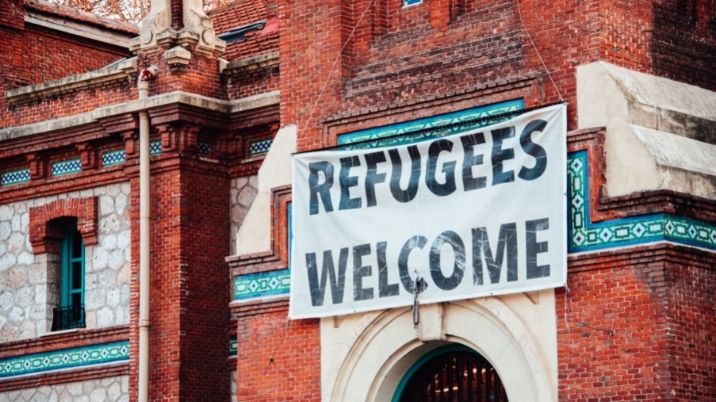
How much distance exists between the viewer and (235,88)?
29.0 m

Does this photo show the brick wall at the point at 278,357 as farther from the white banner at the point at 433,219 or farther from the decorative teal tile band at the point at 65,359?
the decorative teal tile band at the point at 65,359

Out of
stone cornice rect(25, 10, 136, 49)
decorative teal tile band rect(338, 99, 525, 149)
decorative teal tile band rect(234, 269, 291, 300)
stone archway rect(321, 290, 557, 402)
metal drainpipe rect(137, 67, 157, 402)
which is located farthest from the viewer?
stone cornice rect(25, 10, 136, 49)

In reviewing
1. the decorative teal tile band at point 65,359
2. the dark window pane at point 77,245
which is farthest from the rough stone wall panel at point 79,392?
the dark window pane at point 77,245

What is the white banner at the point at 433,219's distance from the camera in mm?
22531

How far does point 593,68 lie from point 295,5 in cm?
467

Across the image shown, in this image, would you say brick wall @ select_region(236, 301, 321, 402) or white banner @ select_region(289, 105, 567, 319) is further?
brick wall @ select_region(236, 301, 321, 402)

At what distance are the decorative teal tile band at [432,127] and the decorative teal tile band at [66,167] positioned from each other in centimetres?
634

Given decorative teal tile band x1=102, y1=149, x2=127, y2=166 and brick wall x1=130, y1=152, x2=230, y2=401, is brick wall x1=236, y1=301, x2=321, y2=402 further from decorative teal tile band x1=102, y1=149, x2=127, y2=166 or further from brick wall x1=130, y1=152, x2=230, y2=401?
decorative teal tile band x1=102, y1=149, x2=127, y2=166

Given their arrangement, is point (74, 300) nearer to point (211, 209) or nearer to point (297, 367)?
point (211, 209)

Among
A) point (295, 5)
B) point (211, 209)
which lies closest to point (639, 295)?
point (295, 5)

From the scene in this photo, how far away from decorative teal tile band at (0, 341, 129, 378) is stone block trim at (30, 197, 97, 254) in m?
1.52

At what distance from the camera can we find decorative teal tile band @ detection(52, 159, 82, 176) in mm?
29984

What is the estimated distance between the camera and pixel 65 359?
97.0 ft

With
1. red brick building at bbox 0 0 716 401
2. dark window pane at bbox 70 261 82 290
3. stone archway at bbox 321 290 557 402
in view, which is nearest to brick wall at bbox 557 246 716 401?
red brick building at bbox 0 0 716 401
